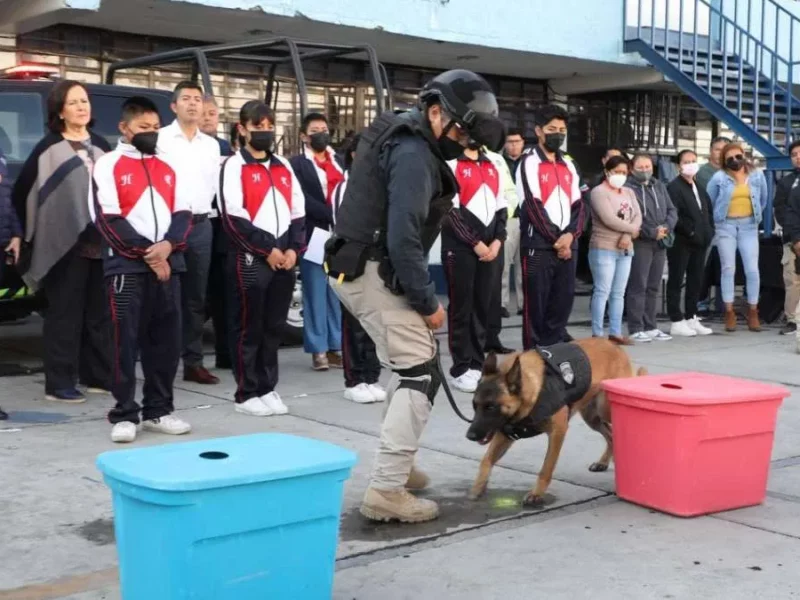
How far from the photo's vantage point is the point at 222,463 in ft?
11.0

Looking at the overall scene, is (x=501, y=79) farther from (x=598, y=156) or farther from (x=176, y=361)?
(x=176, y=361)

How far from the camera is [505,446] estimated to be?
202 inches

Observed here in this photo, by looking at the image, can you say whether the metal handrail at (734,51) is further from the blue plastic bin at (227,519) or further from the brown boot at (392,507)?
the blue plastic bin at (227,519)

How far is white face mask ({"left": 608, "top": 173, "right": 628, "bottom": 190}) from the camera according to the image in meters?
9.88

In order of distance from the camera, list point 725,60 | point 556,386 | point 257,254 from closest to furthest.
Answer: point 556,386 < point 257,254 < point 725,60

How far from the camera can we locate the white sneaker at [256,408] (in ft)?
22.8

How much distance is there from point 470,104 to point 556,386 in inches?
50.4

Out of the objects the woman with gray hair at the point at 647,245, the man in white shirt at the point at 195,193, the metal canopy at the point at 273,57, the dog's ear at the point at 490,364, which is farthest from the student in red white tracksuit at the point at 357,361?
the woman with gray hair at the point at 647,245

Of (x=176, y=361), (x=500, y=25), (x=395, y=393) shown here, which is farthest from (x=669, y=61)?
(x=395, y=393)

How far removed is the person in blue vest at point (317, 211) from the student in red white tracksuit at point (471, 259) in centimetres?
94

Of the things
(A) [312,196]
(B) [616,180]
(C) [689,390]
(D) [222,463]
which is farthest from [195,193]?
(D) [222,463]

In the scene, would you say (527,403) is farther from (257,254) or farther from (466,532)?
(257,254)

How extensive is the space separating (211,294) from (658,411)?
4460mm

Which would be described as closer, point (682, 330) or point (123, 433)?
point (123, 433)
